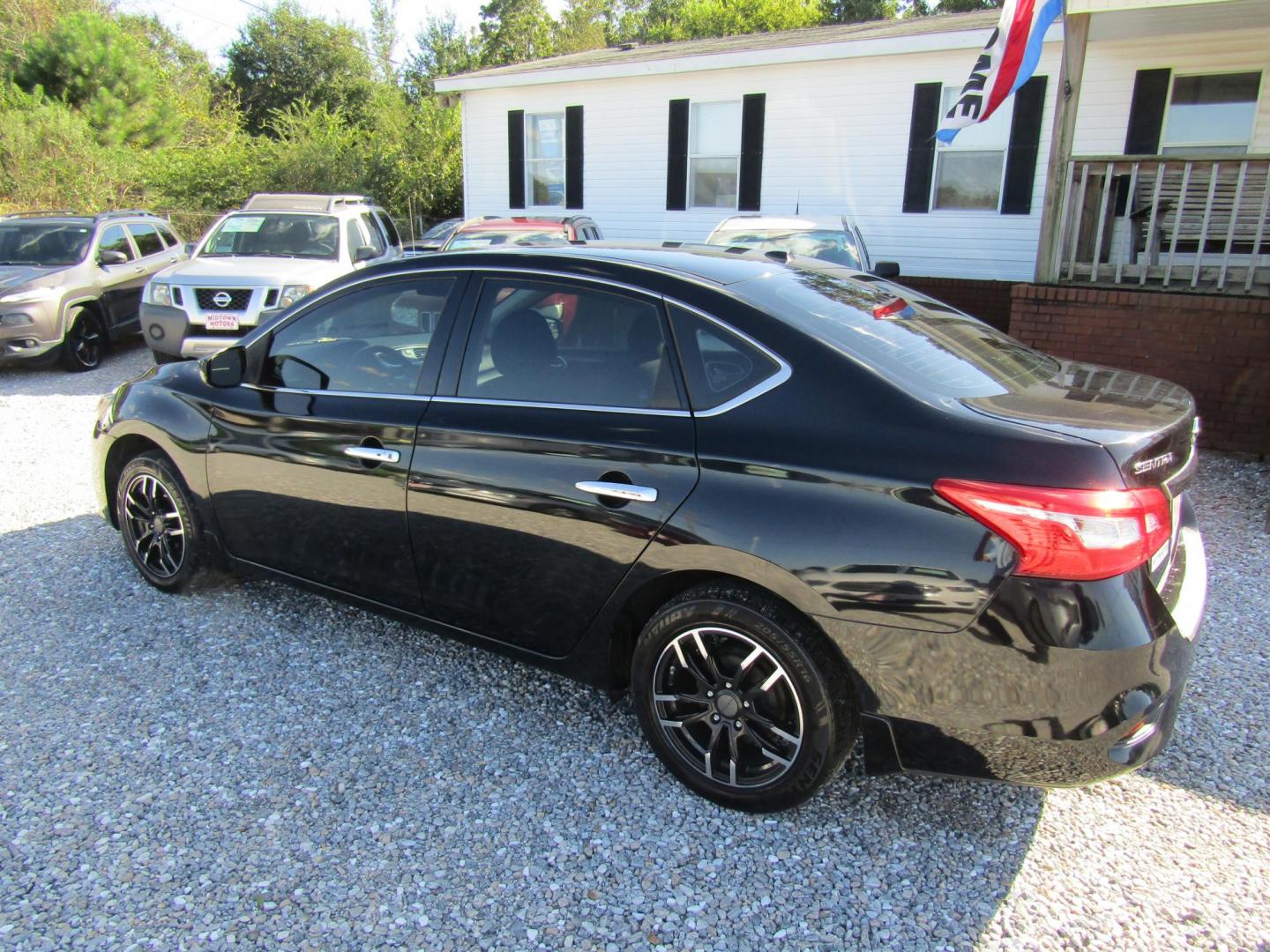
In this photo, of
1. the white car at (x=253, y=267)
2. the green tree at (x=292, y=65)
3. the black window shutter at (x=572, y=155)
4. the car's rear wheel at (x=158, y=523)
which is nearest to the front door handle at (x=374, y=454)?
the car's rear wheel at (x=158, y=523)

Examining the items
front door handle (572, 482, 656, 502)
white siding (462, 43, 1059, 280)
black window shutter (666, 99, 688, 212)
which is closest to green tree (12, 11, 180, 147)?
white siding (462, 43, 1059, 280)

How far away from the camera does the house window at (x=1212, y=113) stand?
33.4ft

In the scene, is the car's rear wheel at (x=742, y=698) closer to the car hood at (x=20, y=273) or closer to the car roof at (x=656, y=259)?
the car roof at (x=656, y=259)

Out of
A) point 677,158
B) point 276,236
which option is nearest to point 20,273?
point 276,236

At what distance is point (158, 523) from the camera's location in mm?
4215

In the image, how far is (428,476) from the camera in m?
3.18

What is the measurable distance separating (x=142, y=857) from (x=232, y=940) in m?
0.50

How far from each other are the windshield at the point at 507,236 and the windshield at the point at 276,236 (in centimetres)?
159

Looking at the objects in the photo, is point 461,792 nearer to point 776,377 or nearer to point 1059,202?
point 776,377

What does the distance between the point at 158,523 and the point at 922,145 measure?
11.3 m

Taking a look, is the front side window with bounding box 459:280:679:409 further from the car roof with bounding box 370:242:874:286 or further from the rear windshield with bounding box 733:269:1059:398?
the rear windshield with bounding box 733:269:1059:398

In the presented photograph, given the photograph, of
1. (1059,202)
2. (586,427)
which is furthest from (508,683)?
(1059,202)

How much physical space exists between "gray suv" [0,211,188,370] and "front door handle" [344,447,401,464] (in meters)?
8.34

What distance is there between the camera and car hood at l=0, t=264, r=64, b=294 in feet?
31.4
